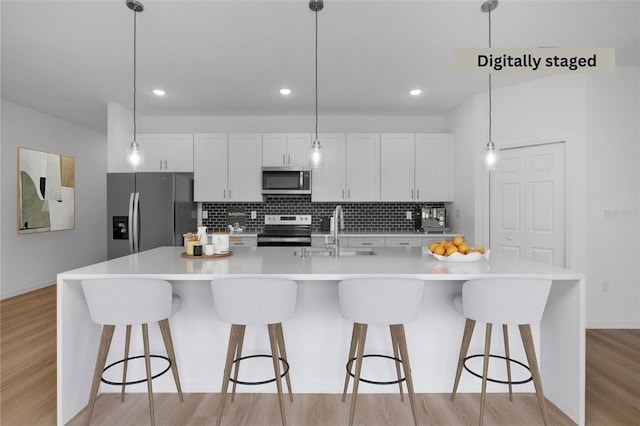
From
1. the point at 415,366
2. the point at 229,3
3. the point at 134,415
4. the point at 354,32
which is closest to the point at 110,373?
the point at 134,415

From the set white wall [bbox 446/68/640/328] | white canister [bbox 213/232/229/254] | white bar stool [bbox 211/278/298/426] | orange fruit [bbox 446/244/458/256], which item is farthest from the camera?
white wall [bbox 446/68/640/328]

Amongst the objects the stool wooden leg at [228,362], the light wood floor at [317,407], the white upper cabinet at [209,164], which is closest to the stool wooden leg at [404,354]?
the light wood floor at [317,407]

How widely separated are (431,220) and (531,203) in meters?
1.23

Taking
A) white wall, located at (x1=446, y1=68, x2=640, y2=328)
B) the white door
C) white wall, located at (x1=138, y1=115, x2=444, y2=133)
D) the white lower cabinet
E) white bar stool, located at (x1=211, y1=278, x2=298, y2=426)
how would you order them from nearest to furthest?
white bar stool, located at (x1=211, y1=278, x2=298, y2=426) < white wall, located at (x1=446, y1=68, x2=640, y2=328) < the white door < the white lower cabinet < white wall, located at (x1=138, y1=115, x2=444, y2=133)

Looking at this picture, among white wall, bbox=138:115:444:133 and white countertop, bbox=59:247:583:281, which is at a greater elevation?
white wall, bbox=138:115:444:133

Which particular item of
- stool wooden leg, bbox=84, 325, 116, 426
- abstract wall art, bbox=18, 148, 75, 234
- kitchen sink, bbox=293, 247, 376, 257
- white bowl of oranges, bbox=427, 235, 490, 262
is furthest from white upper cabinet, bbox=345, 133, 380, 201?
abstract wall art, bbox=18, 148, 75, 234

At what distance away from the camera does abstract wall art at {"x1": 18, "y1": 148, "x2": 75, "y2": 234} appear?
4902mm

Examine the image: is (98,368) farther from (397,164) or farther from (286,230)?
(397,164)

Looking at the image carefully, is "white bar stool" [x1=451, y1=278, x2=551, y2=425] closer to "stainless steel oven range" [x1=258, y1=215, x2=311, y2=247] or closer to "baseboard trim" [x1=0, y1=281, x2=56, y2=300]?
"stainless steel oven range" [x1=258, y1=215, x2=311, y2=247]

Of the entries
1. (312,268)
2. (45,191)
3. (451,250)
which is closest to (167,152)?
(45,191)

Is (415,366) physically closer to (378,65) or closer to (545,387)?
(545,387)

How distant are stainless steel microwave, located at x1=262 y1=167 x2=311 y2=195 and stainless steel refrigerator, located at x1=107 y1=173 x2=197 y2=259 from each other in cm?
111

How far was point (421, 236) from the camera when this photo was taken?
15.2 feet

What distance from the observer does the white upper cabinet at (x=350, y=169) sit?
4.93m
